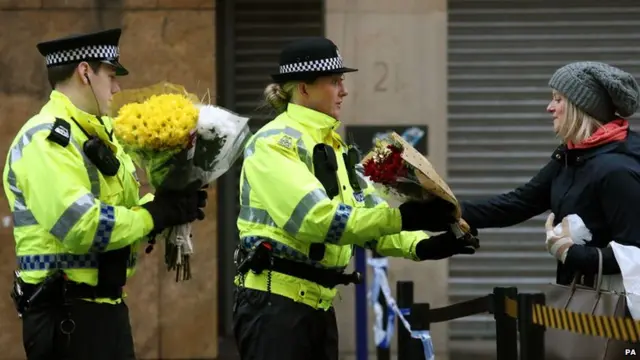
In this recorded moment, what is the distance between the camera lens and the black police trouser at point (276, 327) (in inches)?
183

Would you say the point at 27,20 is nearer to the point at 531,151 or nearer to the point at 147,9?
the point at 147,9

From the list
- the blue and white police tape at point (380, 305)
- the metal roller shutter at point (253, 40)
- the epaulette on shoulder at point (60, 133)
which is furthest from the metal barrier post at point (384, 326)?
the epaulette on shoulder at point (60, 133)

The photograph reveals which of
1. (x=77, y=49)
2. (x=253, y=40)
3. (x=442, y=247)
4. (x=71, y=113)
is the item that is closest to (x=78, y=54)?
(x=77, y=49)

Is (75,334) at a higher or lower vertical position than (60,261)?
lower

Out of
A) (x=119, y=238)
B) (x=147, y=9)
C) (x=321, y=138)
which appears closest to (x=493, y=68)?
(x=147, y=9)

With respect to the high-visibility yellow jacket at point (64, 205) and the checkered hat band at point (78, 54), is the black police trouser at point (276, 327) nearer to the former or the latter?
the high-visibility yellow jacket at point (64, 205)

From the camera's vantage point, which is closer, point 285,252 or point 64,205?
point 64,205

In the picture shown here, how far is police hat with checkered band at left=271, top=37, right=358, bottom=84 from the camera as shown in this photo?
481 centimetres

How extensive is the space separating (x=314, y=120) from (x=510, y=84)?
4862 mm

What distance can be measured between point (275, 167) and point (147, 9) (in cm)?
437

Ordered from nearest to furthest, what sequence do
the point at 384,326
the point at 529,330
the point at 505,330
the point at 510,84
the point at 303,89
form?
the point at 529,330, the point at 303,89, the point at 505,330, the point at 384,326, the point at 510,84

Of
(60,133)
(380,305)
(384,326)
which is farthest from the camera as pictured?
(380,305)

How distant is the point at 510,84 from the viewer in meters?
9.31

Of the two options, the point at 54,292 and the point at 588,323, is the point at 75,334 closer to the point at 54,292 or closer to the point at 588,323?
the point at 54,292
